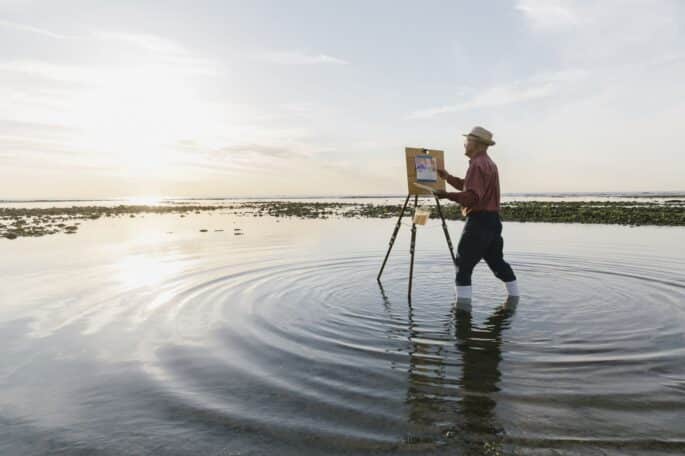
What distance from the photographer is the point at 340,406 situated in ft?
14.0

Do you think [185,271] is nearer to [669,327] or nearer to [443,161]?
[443,161]

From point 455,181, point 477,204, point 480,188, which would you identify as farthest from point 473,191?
point 455,181

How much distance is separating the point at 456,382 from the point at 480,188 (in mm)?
4100

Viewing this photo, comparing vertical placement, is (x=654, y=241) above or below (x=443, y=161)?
below

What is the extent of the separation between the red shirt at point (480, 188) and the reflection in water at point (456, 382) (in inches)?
77.6

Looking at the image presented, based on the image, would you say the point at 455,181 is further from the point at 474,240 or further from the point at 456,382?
the point at 456,382

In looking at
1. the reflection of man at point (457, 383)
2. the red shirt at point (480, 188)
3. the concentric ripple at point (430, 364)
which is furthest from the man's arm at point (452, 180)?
the reflection of man at point (457, 383)

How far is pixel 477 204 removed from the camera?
8.01 metres

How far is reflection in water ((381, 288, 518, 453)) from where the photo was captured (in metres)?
3.73

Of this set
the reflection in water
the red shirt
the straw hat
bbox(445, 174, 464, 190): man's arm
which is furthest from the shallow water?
the straw hat

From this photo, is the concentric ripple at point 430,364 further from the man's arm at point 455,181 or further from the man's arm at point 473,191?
the man's arm at point 455,181

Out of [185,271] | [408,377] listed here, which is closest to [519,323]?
[408,377]

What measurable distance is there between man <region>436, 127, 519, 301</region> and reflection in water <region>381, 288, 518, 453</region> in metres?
0.96

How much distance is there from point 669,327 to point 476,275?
501 cm
